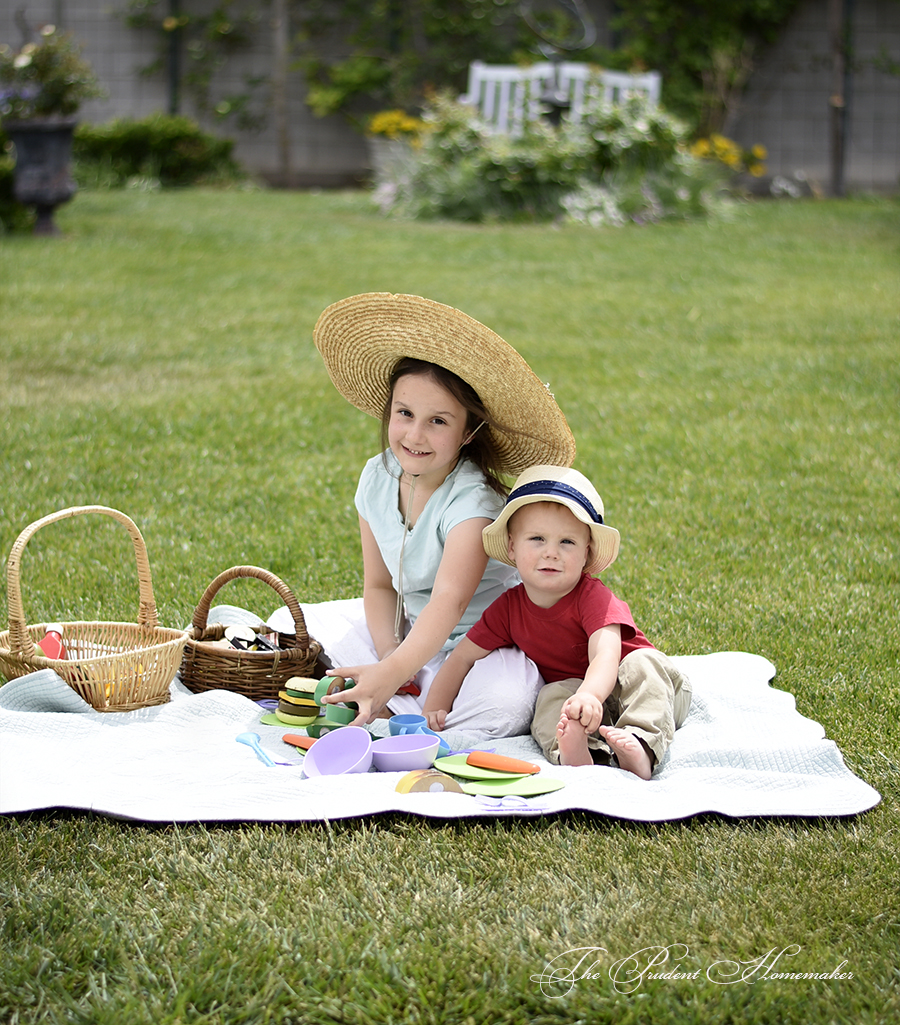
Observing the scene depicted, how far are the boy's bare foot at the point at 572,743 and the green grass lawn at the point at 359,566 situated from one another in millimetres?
272

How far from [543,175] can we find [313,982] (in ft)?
32.9

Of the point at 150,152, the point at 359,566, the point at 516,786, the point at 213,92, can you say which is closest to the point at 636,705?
the point at 516,786

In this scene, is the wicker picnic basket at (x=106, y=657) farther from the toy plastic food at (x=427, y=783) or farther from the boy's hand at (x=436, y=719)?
the toy plastic food at (x=427, y=783)

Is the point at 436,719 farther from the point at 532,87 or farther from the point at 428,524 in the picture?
the point at 532,87

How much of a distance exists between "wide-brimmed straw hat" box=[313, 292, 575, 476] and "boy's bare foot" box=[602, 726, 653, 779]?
2.55ft

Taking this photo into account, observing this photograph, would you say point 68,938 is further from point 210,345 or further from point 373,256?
point 373,256

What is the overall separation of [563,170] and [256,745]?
9361 millimetres

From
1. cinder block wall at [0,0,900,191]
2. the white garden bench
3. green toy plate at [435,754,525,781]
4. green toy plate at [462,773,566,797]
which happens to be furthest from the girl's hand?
cinder block wall at [0,0,900,191]

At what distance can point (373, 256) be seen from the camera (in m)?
9.26

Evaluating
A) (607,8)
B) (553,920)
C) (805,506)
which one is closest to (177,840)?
(553,920)

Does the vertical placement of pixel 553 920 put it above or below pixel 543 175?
below

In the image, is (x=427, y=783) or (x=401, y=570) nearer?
(x=427, y=783)

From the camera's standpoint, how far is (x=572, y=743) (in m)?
2.50

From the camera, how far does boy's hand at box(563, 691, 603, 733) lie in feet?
7.96
